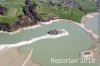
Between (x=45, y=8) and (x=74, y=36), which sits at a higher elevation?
(x=45, y=8)

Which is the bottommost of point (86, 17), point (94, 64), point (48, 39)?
point (94, 64)

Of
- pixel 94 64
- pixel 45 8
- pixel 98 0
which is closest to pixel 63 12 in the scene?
pixel 45 8

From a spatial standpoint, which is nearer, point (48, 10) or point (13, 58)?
point (13, 58)

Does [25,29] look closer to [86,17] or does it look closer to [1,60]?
[1,60]

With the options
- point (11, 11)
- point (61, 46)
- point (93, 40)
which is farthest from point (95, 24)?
point (11, 11)

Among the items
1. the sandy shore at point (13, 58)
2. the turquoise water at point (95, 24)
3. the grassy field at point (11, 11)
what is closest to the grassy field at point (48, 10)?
the grassy field at point (11, 11)

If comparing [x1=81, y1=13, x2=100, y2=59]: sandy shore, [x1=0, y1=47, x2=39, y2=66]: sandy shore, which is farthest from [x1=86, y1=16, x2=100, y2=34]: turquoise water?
[x1=0, y1=47, x2=39, y2=66]: sandy shore

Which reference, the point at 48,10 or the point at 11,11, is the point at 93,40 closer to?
the point at 48,10
